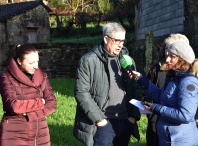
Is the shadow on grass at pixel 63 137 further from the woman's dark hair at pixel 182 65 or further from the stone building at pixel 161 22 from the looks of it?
the stone building at pixel 161 22

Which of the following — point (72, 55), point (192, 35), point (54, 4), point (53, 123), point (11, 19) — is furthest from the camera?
point (54, 4)

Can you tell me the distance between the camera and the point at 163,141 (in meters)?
2.30

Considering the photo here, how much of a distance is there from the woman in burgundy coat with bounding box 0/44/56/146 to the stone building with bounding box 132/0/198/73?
372 centimetres

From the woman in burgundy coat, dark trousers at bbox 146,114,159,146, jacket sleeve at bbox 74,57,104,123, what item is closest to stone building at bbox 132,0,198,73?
dark trousers at bbox 146,114,159,146

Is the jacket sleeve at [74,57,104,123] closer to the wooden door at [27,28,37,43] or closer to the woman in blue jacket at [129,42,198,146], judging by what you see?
the woman in blue jacket at [129,42,198,146]

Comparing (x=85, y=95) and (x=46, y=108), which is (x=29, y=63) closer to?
(x=46, y=108)

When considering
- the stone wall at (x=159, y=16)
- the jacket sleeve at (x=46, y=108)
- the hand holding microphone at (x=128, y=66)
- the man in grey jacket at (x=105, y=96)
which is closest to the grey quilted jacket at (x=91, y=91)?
the man in grey jacket at (x=105, y=96)

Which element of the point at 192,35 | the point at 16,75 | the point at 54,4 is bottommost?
the point at 16,75

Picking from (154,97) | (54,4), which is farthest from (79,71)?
(54,4)

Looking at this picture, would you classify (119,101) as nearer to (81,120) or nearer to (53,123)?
(81,120)

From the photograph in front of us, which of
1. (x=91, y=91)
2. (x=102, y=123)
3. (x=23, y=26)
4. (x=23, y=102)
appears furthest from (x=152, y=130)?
(x=23, y=26)

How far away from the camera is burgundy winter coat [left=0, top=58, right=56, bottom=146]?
2.55 meters

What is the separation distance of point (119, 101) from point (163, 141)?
734 millimetres

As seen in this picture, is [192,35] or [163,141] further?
[192,35]
